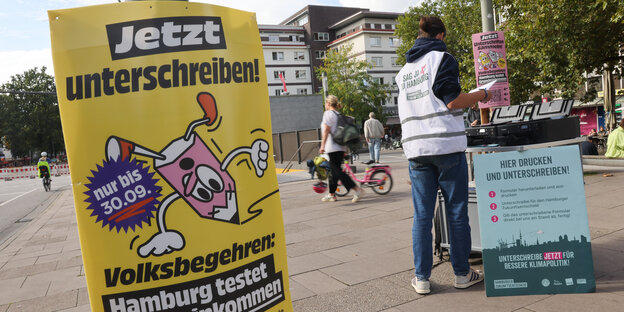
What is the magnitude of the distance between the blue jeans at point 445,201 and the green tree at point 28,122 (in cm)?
7416

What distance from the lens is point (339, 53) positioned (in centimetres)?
4344

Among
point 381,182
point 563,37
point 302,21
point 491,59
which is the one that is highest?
point 302,21

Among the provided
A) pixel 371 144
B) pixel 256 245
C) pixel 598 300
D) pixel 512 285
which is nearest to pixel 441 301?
pixel 512 285

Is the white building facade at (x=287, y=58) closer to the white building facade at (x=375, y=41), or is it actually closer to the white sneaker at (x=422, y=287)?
the white building facade at (x=375, y=41)

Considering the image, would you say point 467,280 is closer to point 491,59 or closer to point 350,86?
point 491,59

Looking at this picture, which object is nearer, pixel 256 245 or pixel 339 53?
pixel 256 245

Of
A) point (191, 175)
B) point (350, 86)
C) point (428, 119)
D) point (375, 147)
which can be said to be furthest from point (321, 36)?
point (191, 175)

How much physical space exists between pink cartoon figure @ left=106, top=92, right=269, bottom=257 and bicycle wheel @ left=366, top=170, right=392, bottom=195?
23.1ft

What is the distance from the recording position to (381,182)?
855 centimetres

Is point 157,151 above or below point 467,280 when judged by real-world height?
above

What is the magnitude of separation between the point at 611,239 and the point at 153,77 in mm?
4334

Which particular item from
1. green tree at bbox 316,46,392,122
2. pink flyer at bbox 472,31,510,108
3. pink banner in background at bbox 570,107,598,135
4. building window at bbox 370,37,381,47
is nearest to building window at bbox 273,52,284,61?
building window at bbox 370,37,381,47

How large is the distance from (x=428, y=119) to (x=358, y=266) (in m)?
1.68

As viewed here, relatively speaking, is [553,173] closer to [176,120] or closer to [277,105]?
[176,120]
